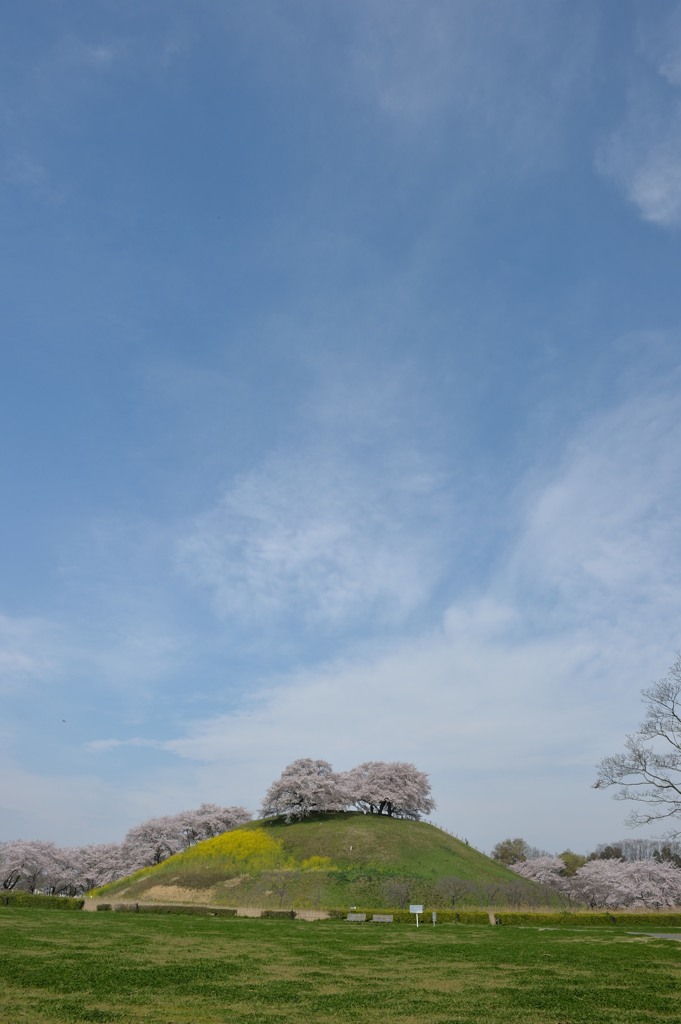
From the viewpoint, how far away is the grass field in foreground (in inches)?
522

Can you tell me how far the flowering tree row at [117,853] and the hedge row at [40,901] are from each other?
41202 millimetres

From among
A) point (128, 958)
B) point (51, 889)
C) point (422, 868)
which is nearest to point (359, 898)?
point (422, 868)

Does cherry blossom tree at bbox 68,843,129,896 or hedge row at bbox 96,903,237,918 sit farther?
cherry blossom tree at bbox 68,843,129,896

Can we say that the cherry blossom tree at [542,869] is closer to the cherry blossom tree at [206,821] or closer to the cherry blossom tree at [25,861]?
the cherry blossom tree at [206,821]

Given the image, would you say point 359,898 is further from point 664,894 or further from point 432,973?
point 432,973

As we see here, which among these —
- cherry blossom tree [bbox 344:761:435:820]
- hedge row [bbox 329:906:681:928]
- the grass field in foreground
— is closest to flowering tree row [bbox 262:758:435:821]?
cherry blossom tree [bbox 344:761:435:820]

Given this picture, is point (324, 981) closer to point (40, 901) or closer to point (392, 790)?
point (40, 901)

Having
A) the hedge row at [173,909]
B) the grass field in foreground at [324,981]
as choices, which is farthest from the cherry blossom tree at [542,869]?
the grass field in foreground at [324,981]

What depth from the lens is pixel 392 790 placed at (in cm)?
9588

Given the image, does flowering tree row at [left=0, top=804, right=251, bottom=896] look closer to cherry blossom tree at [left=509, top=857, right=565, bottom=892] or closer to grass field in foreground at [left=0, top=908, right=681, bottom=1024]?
cherry blossom tree at [left=509, top=857, right=565, bottom=892]

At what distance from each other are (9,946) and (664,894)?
74.0 meters

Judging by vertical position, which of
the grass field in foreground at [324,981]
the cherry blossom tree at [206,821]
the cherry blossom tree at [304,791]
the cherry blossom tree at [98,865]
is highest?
the cherry blossom tree at [304,791]

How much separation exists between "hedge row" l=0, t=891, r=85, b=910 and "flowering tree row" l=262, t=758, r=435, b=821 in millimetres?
32057

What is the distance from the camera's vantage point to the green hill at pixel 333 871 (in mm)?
66562
